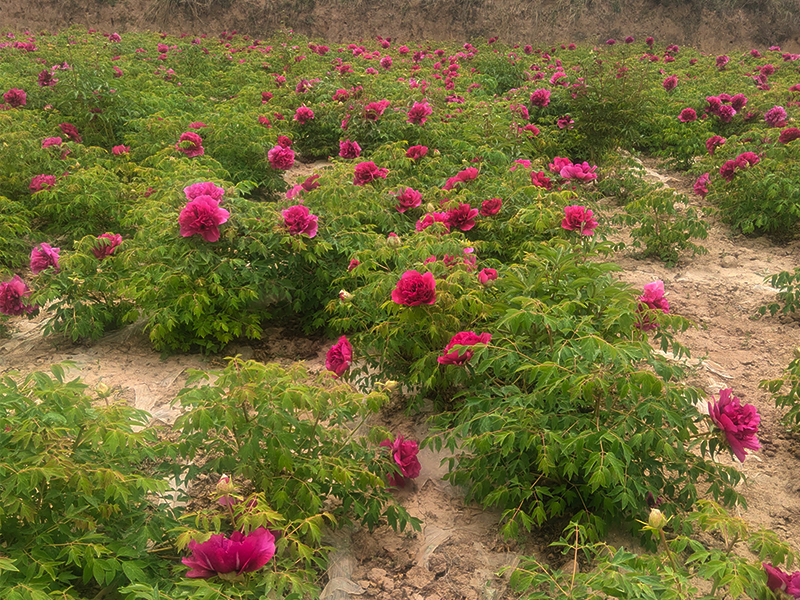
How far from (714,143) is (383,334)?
5487mm

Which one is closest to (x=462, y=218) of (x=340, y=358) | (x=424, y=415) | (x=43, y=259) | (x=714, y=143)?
(x=424, y=415)

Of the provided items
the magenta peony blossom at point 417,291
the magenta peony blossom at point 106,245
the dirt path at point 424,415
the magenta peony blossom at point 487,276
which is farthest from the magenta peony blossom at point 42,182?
the magenta peony blossom at point 487,276

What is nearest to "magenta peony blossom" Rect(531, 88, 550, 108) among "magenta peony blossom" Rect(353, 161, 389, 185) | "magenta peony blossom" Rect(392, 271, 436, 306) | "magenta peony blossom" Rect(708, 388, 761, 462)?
"magenta peony blossom" Rect(353, 161, 389, 185)

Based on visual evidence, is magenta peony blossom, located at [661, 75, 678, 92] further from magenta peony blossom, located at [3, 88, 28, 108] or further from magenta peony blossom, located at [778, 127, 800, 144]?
magenta peony blossom, located at [3, 88, 28, 108]

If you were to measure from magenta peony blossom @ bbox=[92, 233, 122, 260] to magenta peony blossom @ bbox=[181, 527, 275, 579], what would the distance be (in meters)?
2.69

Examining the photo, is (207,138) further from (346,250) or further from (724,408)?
(724,408)

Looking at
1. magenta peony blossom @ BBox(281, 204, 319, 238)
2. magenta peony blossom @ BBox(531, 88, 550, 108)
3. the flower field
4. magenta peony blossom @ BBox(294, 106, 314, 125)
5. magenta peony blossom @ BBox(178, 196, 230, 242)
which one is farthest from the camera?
magenta peony blossom @ BBox(531, 88, 550, 108)

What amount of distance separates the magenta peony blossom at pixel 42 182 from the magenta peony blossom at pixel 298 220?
2598 millimetres

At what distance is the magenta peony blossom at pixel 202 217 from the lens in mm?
3303

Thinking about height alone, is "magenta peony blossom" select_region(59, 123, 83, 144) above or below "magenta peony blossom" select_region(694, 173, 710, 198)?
above

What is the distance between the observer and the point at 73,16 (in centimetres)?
1770

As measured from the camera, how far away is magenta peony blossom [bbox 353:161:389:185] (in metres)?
4.41

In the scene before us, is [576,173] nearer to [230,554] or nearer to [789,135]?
[789,135]

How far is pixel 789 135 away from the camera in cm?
580
